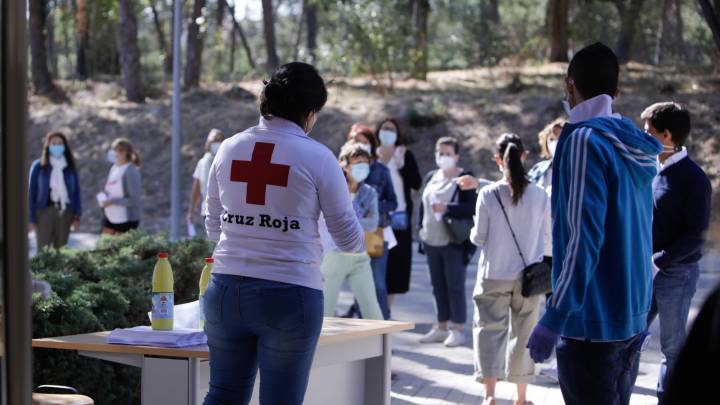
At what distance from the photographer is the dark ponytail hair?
809 cm

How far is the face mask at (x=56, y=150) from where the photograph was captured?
14.1 m

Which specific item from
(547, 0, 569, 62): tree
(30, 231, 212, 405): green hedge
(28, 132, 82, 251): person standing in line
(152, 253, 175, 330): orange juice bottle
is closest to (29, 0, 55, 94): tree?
(547, 0, 569, 62): tree

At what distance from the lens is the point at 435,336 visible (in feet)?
36.4

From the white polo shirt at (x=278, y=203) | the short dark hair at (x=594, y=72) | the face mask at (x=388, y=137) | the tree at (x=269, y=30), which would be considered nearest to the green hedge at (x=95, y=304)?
the white polo shirt at (x=278, y=203)

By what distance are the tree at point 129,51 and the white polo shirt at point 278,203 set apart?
29058mm

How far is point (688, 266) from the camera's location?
22.5ft

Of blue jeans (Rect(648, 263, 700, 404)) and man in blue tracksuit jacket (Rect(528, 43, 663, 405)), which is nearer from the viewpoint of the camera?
man in blue tracksuit jacket (Rect(528, 43, 663, 405))

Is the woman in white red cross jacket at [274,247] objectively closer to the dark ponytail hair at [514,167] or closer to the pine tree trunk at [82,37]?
the dark ponytail hair at [514,167]

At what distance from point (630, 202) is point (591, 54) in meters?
0.61

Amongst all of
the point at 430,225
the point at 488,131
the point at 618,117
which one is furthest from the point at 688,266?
the point at 488,131

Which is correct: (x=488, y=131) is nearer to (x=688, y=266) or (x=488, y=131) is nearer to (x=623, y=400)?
(x=688, y=266)

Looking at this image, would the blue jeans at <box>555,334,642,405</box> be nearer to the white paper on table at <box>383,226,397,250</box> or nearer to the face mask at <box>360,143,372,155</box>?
the face mask at <box>360,143,372,155</box>

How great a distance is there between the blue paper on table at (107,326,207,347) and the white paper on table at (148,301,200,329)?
0.32 metres

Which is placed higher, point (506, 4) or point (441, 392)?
point (506, 4)
